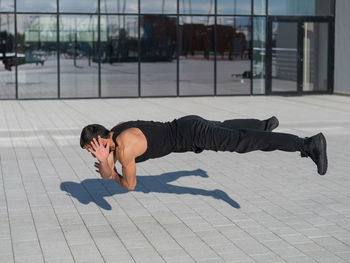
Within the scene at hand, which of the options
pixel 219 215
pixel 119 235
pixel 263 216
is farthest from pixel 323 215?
pixel 119 235

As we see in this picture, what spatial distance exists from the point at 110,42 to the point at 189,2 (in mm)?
2986

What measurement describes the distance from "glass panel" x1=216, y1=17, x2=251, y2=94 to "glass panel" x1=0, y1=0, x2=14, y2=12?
22.3 feet

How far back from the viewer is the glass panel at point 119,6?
886 inches

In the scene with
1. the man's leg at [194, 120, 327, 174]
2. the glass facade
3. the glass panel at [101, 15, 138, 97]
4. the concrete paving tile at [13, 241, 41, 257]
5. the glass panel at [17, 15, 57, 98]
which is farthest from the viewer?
the glass panel at [101, 15, 138, 97]

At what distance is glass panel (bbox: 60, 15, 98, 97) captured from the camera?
22250 mm

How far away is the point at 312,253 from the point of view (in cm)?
569

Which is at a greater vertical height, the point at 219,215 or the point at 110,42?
the point at 110,42

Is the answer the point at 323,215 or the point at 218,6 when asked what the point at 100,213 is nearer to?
the point at 323,215

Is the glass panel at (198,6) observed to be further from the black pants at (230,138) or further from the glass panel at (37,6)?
the black pants at (230,138)

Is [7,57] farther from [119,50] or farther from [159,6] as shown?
[159,6]

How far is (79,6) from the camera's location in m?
22.3

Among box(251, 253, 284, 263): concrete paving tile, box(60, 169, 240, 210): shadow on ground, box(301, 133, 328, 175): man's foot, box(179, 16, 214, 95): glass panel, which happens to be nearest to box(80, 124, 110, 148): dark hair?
box(60, 169, 240, 210): shadow on ground

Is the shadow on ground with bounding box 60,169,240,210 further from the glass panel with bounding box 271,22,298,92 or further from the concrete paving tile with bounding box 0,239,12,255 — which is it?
the glass panel with bounding box 271,22,298,92

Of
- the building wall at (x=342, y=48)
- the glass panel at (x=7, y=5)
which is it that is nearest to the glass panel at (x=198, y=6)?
the building wall at (x=342, y=48)
